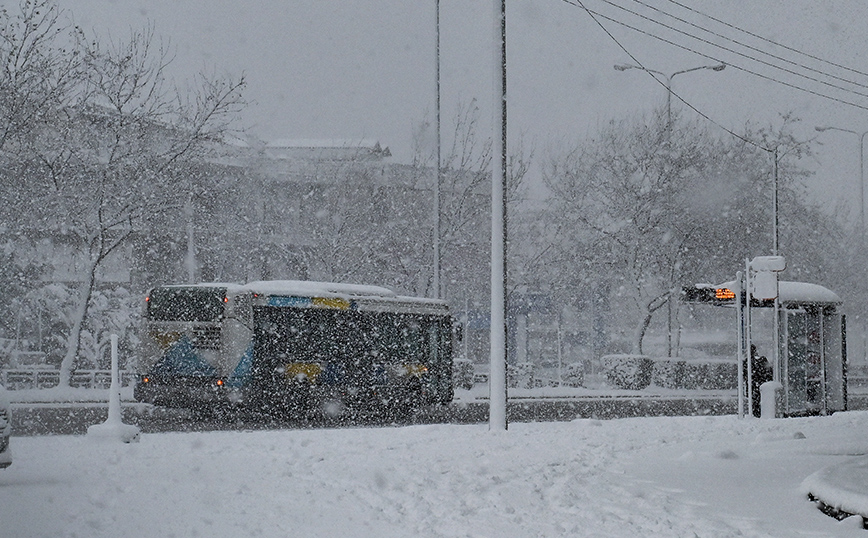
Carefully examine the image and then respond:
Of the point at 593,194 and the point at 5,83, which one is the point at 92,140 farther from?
the point at 593,194

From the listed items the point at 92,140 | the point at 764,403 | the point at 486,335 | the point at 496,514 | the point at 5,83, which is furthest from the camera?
the point at 486,335

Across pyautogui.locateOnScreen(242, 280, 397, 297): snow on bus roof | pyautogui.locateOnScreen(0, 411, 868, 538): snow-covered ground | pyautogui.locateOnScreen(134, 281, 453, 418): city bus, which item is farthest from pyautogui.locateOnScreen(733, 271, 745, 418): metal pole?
pyautogui.locateOnScreen(242, 280, 397, 297): snow on bus roof

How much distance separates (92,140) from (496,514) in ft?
81.1

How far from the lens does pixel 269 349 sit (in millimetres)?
19391

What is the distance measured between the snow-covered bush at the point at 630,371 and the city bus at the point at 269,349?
20.3 meters

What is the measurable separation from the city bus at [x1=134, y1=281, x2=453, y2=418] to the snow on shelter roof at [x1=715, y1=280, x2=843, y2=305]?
23.3 feet

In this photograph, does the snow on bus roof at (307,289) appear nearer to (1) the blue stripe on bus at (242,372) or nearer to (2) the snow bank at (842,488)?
(1) the blue stripe on bus at (242,372)

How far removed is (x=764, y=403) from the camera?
2117cm

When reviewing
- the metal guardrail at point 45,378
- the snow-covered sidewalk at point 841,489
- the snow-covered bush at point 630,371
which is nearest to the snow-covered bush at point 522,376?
the snow-covered bush at point 630,371

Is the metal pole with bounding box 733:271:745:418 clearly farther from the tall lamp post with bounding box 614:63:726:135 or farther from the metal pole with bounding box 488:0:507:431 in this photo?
the tall lamp post with bounding box 614:63:726:135

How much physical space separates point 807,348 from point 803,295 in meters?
1.19

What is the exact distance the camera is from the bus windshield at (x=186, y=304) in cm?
1952

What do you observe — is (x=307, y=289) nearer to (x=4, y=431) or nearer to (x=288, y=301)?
(x=288, y=301)

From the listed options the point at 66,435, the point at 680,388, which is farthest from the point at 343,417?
the point at 680,388
